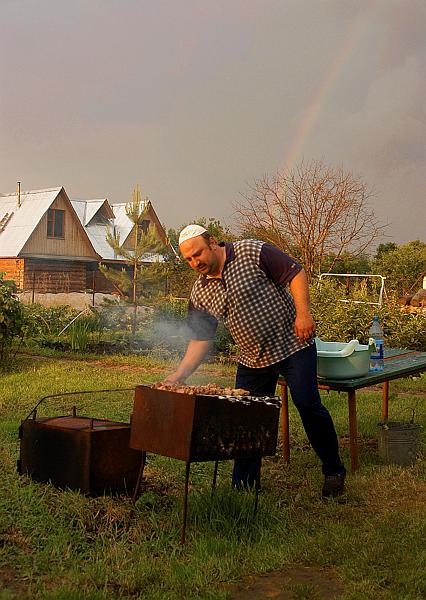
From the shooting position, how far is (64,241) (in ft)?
106

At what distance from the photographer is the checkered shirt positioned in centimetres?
467

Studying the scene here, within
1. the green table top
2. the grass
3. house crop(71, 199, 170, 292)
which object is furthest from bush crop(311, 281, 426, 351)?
house crop(71, 199, 170, 292)

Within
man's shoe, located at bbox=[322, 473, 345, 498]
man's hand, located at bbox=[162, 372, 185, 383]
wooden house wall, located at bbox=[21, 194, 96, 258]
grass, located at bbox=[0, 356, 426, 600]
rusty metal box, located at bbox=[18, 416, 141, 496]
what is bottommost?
grass, located at bbox=[0, 356, 426, 600]

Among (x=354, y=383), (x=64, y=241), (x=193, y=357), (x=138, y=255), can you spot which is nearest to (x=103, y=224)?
(x=64, y=241)

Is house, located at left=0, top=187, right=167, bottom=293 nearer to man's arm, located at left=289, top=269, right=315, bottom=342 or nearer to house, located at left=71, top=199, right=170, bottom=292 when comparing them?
house, located at left=71, top=199, right=170, bottom=292

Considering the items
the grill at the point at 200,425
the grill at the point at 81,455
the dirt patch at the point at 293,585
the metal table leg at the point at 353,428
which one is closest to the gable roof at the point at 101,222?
the metal table leg at the point at 353,428

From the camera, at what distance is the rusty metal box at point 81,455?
463cm

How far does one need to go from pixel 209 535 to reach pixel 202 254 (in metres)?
1.61

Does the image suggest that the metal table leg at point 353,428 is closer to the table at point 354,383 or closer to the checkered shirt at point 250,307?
the table at point 354,383

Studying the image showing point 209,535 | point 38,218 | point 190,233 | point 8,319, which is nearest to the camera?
point 209,535

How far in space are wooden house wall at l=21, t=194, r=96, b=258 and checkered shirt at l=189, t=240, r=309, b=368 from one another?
2671cm

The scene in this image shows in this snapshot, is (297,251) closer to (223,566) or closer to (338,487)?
(338,487)

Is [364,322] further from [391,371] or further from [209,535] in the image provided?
[209,535]

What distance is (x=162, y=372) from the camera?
11.3 meters
